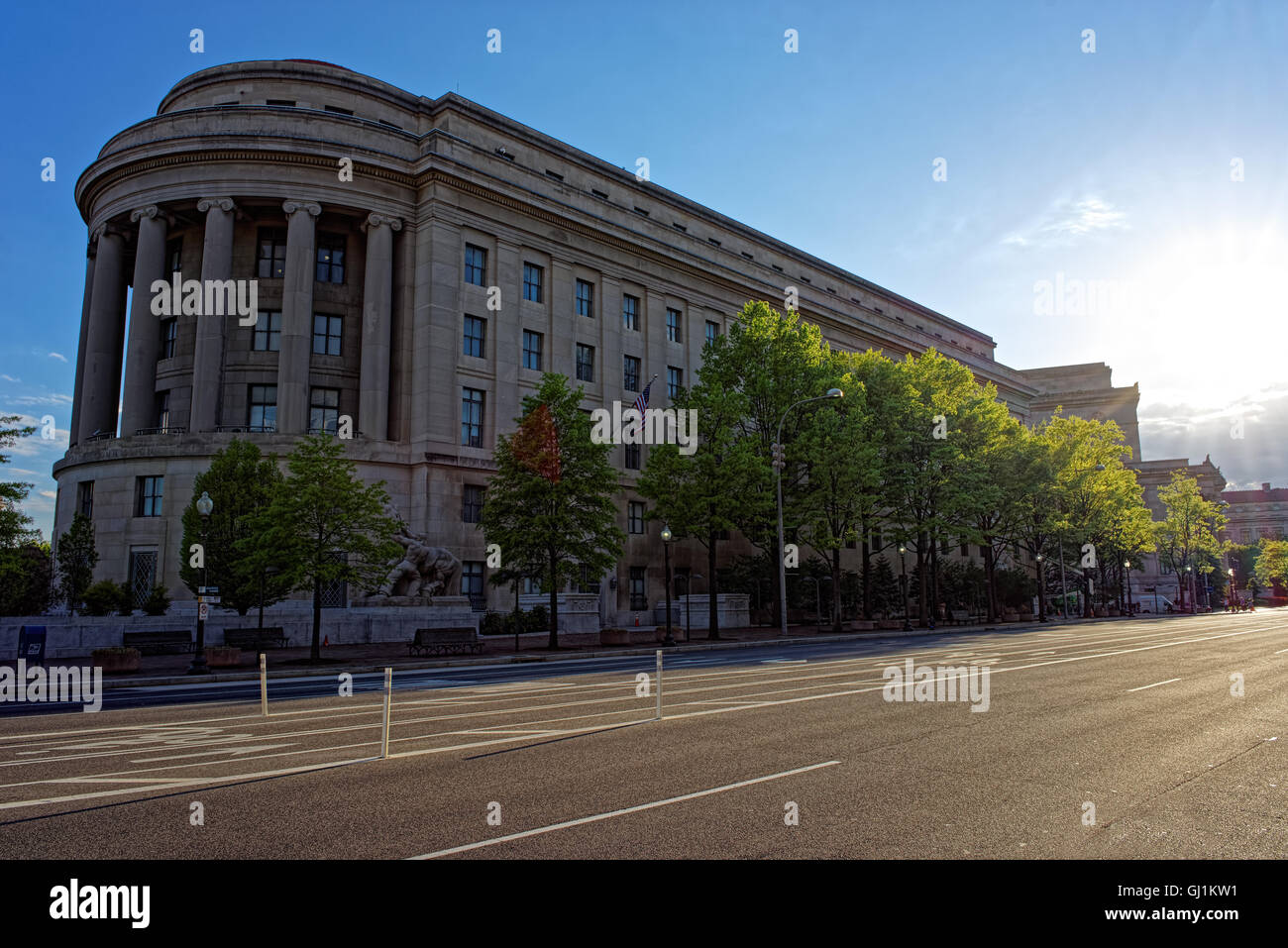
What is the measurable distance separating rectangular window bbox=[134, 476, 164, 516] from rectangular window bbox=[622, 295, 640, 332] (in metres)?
28.1

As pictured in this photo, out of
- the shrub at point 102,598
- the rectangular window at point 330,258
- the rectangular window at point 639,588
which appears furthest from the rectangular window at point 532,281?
the shrub at point 102,598

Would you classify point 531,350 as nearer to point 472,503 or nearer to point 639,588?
point 472,503

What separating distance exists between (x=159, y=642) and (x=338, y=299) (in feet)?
76.0

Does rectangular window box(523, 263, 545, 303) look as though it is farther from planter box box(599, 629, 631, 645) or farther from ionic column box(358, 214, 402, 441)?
planter box box(599, 629, 631, 645)

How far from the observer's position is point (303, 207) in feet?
139

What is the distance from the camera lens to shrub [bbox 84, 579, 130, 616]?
32750 mm

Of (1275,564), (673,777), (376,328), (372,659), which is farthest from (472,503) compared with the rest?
(1275,564)

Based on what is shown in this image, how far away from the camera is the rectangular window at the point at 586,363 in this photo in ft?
165

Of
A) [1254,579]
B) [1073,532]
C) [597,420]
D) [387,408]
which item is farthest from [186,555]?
[1254,579]

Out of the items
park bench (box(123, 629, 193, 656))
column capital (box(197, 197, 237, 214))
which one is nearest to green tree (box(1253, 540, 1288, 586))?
column capital (box(197, 197, 237, 214))

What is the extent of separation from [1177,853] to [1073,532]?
62.8 m

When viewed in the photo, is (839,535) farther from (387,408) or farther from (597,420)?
(387,408)

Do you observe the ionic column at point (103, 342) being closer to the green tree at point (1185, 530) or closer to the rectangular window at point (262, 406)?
the rectangular window at point (262, 406)
